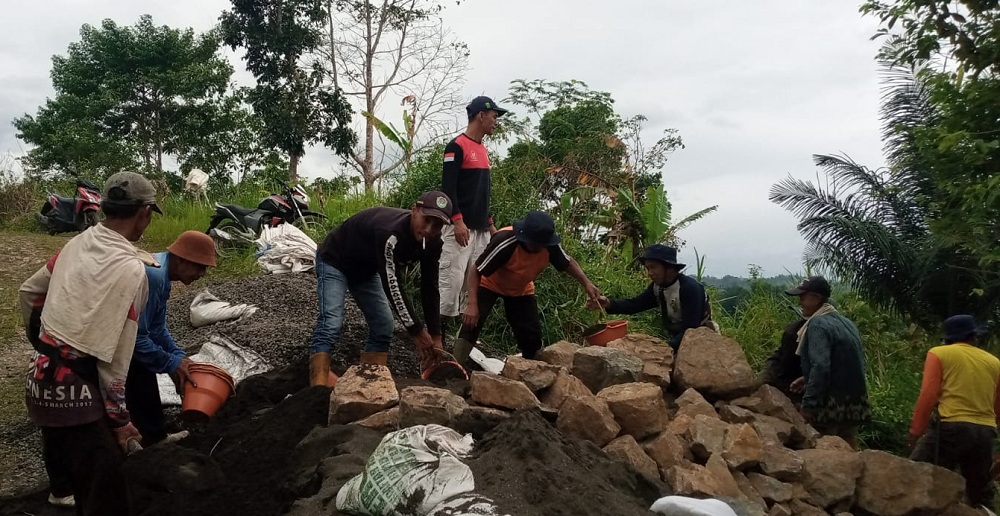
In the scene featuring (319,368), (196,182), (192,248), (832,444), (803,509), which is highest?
(196,182)

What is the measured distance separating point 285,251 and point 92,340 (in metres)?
5.43

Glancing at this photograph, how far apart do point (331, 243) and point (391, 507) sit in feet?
7.83

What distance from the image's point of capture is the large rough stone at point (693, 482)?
3596mm

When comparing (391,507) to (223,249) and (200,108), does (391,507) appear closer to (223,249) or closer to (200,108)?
(223,249)

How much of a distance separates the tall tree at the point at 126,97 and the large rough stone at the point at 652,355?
1557 cm

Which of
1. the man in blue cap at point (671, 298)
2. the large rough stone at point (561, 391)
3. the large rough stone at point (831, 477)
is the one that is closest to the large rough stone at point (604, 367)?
the large rough stone at point (561, 391)

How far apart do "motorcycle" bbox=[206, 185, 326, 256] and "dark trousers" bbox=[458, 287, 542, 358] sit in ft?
15.3

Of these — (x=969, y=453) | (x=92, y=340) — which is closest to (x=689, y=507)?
(x=92, y=340)

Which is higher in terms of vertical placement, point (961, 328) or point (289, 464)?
point (961, 328)

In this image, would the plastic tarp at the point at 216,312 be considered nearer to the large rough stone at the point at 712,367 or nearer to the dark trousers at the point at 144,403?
the dark trousers at the point at 144,403

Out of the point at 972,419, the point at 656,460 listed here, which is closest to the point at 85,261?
the point at 656,460

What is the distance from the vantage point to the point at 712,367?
501 centimetres

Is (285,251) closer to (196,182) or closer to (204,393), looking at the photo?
(204,393)

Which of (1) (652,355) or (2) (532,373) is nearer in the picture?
(2) (532,373)
